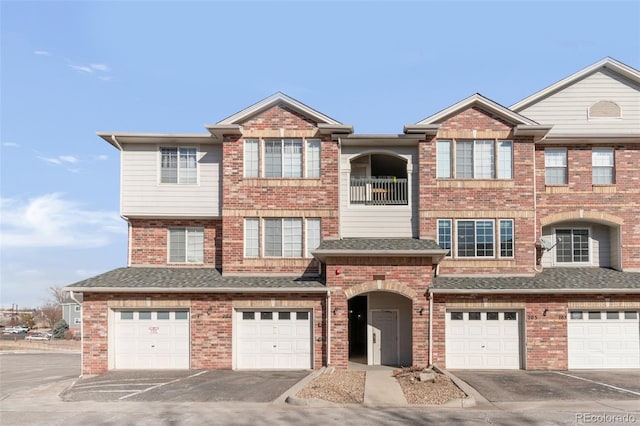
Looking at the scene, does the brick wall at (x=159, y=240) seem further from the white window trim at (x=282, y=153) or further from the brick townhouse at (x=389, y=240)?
the white window trim at (x=282, y=153)

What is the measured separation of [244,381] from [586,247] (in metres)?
14.6

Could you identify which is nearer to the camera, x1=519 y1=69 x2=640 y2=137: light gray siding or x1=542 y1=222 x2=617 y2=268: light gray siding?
x1=542 y1=222 x2=617 y2=268: light gray siding

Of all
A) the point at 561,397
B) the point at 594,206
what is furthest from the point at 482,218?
the point at 561,397

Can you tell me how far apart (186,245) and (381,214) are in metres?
7.80

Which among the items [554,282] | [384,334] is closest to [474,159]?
[554,282]

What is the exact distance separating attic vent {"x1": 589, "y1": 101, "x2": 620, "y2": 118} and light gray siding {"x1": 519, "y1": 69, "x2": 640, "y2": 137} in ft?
0.42

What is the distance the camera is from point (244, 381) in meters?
18.5

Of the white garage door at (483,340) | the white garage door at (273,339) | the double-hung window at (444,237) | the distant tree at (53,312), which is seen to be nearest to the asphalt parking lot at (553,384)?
the white garage door at (483,340)

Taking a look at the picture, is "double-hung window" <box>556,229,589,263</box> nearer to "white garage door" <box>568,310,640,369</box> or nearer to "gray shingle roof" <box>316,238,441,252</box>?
"white garage door" <box>568,310,640,369</box>

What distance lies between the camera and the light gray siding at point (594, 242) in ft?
78.2

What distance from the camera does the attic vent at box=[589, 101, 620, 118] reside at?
79.1 ft

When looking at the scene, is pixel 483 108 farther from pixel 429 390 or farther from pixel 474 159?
pixel 429 390

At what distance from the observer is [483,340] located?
21.5 metres

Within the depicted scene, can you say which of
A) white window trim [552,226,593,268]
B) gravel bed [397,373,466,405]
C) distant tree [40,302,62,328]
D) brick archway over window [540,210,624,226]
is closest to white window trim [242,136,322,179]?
gravel bed [397,373,466,405]
